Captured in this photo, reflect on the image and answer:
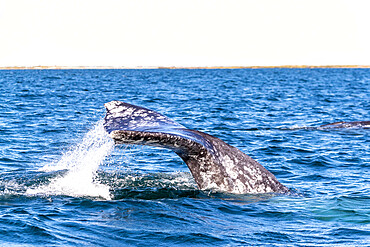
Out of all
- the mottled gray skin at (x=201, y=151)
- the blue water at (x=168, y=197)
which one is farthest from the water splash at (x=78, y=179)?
the mottled gray skin at (x=201, y=151)

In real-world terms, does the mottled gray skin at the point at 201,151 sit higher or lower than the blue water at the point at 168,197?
higher

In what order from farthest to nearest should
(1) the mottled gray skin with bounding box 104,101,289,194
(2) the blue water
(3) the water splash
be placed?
(3) the water splash → (1) the mottled gray skin with bounding box 104,101,289,194 → (2) the blue water

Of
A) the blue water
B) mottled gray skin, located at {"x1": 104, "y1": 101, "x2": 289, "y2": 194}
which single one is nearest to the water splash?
the blue water

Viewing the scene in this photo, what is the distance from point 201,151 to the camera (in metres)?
6.64

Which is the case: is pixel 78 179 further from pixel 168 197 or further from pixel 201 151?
pixel 201 151

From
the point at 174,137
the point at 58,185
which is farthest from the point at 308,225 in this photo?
the point at 58,185

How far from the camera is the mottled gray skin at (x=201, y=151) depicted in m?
6.42

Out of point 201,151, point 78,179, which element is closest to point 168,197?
point 201,151

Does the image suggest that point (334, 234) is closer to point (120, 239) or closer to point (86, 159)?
point (120, 239)

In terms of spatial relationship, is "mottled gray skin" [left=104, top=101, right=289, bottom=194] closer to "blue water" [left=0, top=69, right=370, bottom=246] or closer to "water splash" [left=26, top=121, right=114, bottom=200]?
"blue water" [left=0, top=69, right=370, bottom=246]

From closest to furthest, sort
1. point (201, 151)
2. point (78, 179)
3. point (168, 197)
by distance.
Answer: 1. point (201, 151)
2. point (168, 197)
3. point (78, 179)

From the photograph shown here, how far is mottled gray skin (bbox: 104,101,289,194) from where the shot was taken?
6.42 m

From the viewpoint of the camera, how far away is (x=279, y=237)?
6.21m

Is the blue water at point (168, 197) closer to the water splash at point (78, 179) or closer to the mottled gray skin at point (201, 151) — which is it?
the water splash at point (78, 179)
